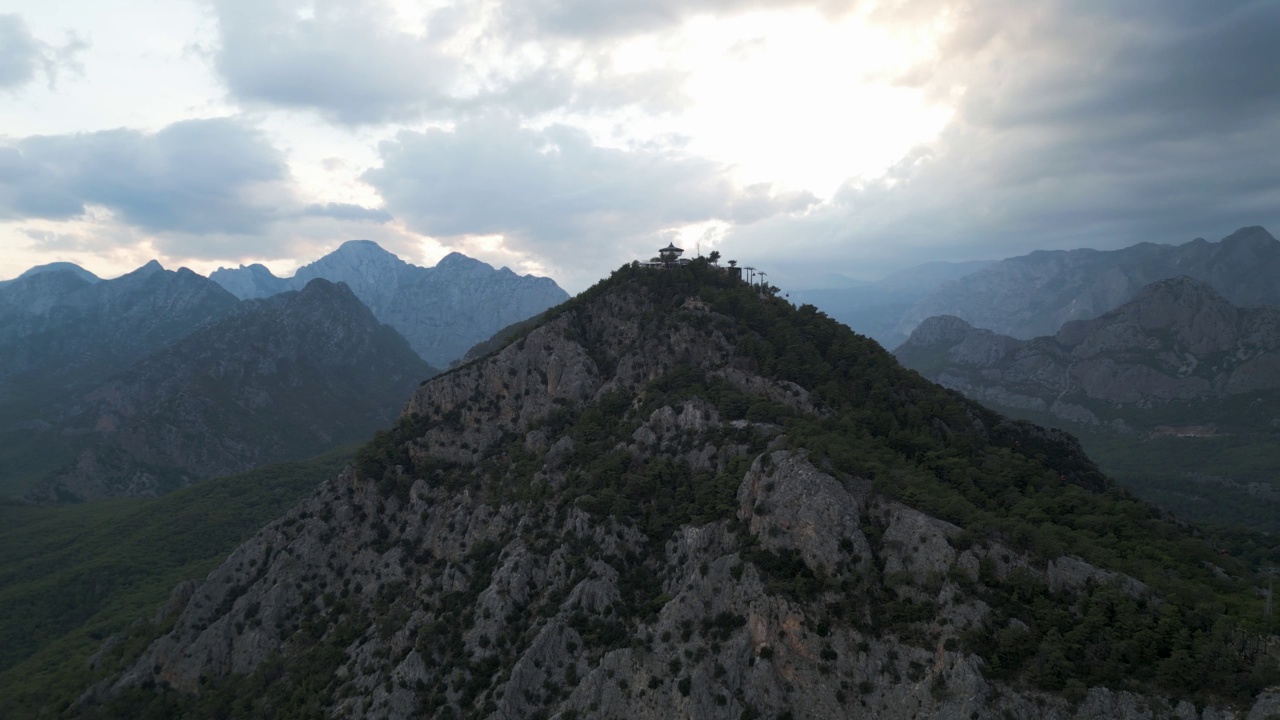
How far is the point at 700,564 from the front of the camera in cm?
6975

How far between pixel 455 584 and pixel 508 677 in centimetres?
1913

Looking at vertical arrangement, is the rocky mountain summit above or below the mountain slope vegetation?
above

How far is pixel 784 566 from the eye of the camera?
215ft

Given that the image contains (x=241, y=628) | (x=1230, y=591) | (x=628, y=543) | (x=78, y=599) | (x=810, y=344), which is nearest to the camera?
(x=1230, y=591)

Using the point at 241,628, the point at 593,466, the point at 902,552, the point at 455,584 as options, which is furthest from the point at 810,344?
the point at 241,628

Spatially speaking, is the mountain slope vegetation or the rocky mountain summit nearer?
the rocky mountain summit

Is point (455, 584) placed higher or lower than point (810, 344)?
lower

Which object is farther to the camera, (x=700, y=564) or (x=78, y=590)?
(x=78, y=590)

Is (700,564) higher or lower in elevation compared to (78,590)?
higher

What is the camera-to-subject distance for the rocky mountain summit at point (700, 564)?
52656mm

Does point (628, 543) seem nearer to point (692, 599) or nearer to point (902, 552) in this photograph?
point (692, 599)

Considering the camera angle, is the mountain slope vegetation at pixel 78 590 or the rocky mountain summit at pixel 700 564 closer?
the rocky mountain summit at pixel 700 564

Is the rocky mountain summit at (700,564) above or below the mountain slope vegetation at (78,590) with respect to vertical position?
above

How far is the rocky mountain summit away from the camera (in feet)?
173
